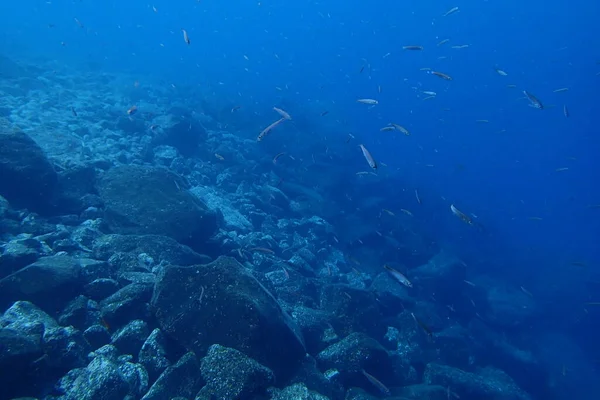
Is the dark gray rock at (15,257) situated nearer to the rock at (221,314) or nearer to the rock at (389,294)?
the rock at (221,314)

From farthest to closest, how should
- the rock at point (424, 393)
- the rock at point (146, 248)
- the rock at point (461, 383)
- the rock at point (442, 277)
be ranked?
the rock at point (442, 277)
the rock at point (461, 383)
the rock at point (424, 393)
the rock at point (146, 248)

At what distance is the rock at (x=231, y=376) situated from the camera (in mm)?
4711

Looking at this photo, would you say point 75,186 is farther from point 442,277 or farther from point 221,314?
point 442,277

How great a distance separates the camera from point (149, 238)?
8.09 meters

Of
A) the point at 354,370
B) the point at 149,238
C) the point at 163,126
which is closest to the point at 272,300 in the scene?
the point at 354,370

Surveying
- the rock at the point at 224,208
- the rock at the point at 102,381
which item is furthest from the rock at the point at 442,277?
the rock at the point at 102,381

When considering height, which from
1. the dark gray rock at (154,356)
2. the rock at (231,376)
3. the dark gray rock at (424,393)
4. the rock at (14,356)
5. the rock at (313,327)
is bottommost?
the dark gray rock at (424,393)

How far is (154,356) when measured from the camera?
539 cm

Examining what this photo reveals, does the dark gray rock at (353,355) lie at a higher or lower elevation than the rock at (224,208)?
higher

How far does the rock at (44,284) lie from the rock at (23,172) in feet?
11.6

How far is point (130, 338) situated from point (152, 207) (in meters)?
4.56

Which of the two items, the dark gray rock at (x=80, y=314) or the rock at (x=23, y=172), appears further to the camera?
the rock at (x=23, y=172)

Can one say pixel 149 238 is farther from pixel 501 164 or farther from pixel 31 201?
pixel 501 164

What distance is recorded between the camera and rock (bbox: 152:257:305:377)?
5816 mm
